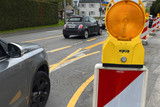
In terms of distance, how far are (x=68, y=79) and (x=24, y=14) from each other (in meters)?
18.6

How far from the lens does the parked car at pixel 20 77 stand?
2243mm

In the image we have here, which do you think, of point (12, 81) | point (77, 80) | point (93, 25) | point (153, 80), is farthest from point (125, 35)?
point (93, 25)

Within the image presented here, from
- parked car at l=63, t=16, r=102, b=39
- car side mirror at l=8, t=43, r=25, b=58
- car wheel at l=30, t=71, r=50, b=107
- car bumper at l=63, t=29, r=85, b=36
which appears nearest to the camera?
car side mirror at l=8, t=43, r=25, b=58

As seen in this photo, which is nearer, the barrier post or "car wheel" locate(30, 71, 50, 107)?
the barrier post

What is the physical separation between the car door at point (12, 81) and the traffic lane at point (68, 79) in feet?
3.90

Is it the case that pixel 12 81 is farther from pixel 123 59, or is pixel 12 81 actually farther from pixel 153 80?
pixel 153 80

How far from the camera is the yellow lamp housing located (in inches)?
70.2

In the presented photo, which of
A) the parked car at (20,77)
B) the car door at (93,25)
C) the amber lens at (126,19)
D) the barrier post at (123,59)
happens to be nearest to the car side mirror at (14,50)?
the parked car at (20,77)

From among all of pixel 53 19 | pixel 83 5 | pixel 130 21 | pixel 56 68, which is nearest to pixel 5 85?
pixel 130 21

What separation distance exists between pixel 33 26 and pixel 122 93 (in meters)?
23.3

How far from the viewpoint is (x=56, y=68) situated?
6.15 metres

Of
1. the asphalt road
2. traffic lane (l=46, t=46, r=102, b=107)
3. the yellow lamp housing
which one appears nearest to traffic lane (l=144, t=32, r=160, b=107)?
the asphalt road

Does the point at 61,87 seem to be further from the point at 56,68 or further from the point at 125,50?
the point at 125,50

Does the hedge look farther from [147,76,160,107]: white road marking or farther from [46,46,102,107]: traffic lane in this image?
[147,76,160,107]: white road marking
